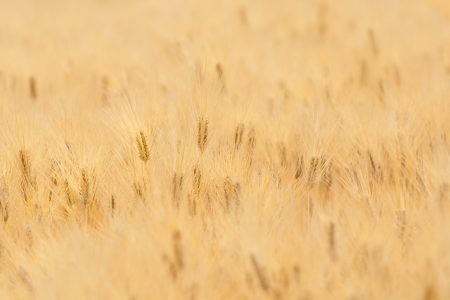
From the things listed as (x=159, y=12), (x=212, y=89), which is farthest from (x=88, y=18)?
(x=212, y=89)

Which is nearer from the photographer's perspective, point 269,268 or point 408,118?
point 269,268

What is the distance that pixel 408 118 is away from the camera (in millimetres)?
2076

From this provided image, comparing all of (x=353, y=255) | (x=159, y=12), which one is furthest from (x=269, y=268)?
(x=159, y=12)

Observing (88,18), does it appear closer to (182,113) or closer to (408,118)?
(182,113)

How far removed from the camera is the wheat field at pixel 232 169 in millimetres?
1343

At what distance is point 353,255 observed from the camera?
54.0 inches

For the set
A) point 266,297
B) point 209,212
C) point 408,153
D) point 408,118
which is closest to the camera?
point 266,297

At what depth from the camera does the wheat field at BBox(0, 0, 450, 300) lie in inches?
52.9

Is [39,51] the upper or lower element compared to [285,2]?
lower

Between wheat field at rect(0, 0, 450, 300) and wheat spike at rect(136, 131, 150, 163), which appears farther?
wheat spike at rect(136, 131, 150, 163)

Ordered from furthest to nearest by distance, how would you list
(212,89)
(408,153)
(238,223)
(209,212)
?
(212,89) < (408,153) < (209,212) < (238,223)

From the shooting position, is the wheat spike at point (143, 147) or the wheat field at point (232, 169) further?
the wheat spike at point (143, 147)

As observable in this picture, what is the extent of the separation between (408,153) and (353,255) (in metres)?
0.64

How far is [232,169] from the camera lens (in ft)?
5.86
